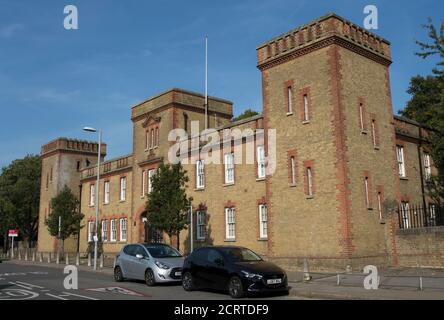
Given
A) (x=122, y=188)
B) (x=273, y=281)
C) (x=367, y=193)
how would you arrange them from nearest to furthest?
(x=273, y=281), (x=367, y=193), (x=122, y=188)

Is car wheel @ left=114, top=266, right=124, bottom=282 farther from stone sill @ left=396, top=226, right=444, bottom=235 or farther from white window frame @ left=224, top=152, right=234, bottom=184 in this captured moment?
stone sill @ left=396, top=226, right=444, bottom=235

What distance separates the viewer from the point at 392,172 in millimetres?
26109

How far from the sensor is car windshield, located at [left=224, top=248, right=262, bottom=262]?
1564 cm

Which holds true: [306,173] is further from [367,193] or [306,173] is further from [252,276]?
[252,276]

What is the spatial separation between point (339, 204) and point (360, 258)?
2.75 meters

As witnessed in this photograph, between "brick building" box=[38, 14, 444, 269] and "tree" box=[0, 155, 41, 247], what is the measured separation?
130 ft

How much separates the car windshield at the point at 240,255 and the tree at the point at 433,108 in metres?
12.9

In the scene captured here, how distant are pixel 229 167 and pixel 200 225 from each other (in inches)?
192

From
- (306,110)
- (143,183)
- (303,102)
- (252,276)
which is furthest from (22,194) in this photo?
(252,276)

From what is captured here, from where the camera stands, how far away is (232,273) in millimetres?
14891

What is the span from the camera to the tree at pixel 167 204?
91.4ft

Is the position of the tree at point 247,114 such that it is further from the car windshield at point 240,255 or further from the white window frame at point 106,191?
the car windshield at point 240,255
